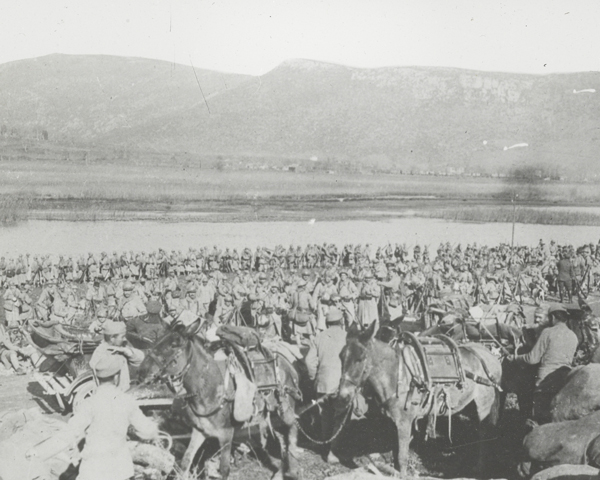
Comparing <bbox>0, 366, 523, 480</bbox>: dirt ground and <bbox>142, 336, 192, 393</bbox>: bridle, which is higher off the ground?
<bbox>142, 336, 192, 393</bbox>: bridle

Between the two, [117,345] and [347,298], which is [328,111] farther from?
[117,345]

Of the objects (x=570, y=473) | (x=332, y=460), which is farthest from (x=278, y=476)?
(x=570, y=473)

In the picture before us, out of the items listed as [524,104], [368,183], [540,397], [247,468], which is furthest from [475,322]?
[524,104]

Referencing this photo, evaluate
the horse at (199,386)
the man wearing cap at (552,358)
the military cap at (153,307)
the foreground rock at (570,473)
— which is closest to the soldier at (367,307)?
the military cap at (153,307)

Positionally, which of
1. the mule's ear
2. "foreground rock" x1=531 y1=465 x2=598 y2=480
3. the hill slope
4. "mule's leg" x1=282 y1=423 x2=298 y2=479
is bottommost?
"mule's leg" x1=282 y1=423 x2=298 y2=479

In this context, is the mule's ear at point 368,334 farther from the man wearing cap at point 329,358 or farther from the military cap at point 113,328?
the military cap at point 113,328

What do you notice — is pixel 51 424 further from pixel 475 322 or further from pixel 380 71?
pixel 380 71

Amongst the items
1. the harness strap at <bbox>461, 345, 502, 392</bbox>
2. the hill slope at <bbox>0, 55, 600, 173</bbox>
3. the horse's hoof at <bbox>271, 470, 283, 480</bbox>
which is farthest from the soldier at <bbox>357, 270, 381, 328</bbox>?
the hill slope at <bbox>0, 55, 600, 173</bbox>

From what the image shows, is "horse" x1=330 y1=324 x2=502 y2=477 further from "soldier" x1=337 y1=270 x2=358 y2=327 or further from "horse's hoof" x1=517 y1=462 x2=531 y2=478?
"soldier" x1=337 y1=270 x2=358 y2=327
